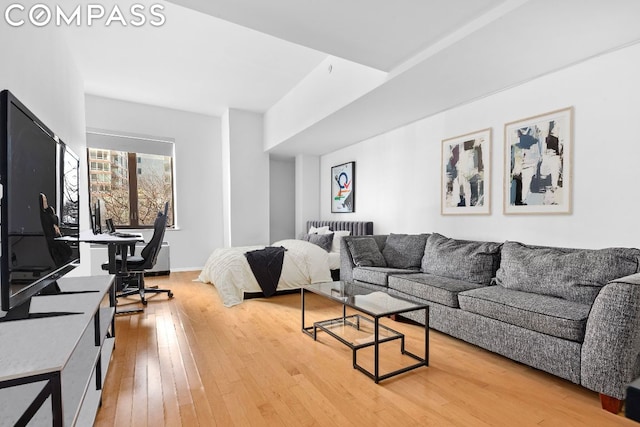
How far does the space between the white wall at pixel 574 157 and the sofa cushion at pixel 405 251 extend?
35cm

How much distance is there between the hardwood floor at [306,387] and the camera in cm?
166

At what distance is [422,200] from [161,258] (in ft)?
14.8

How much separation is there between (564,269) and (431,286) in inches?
39.0

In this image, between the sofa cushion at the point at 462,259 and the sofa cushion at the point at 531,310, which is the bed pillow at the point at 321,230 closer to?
the sofa cushion at the point at 462,259

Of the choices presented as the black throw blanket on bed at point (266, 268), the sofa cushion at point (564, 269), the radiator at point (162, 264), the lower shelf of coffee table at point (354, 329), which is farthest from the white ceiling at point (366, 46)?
the radiator at point (162, 264)

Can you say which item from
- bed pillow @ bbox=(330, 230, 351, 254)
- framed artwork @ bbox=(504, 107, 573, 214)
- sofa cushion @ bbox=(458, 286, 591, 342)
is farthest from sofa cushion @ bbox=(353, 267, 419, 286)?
framed artwork @ bbox=(504, 107, 573, 214)

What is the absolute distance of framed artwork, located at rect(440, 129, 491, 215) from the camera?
3326mm

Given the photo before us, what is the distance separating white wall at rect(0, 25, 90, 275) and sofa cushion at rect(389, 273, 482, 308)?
3.26m

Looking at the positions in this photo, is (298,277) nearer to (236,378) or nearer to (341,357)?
(341,357)

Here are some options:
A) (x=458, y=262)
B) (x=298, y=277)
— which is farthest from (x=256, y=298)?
(x=458, y=262)

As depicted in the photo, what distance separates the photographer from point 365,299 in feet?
8.25

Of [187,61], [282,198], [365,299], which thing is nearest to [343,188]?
[282,198]

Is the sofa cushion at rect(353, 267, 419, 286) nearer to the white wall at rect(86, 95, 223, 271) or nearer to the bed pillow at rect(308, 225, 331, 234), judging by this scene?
the bed pillow at rect(308, 225, 331, 234)

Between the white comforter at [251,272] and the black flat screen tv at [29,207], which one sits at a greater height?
the black flat screen tv at [29,207]
